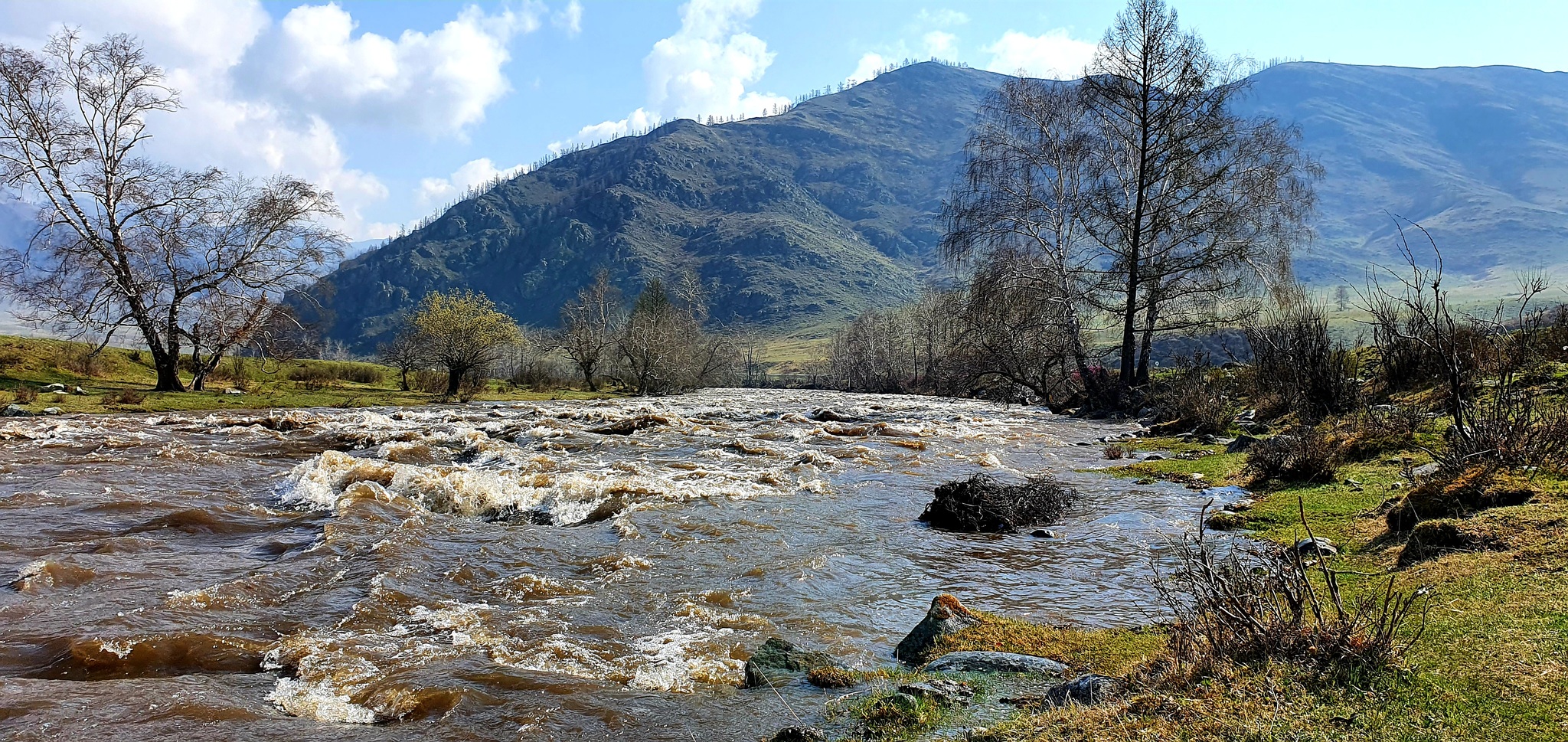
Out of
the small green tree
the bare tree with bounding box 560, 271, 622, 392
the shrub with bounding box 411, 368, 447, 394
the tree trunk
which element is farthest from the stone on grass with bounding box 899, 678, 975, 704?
the bare tree with bounding box 560, 271, 622, 392

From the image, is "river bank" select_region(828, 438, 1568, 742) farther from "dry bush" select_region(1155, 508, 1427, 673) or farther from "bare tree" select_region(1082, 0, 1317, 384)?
"bare tree" select_region(1082, 0, 1317, 384)

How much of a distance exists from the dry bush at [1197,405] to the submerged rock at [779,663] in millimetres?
14364

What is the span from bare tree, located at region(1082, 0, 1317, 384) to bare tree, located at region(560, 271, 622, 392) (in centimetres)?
4100

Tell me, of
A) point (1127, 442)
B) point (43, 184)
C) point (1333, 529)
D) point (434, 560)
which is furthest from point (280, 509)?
point (43, 184)

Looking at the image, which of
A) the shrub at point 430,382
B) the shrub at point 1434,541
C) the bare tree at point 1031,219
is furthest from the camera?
the shrub at point 430,382

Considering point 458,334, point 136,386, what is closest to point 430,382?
point 458,334

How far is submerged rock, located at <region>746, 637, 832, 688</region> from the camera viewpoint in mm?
5242

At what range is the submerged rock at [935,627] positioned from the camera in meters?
→ 5.56

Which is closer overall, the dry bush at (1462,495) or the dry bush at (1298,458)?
the dry bush at (1462,495)

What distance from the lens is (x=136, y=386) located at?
98.9 feet

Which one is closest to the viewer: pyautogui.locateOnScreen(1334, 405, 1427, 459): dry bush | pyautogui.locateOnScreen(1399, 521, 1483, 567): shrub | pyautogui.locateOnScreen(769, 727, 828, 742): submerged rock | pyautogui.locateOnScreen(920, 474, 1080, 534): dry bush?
pyautogui.locateOnScreen(769, 727, 828, 742): submerged rock

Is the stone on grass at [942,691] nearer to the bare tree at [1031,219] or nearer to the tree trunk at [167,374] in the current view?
the bare tree at [1031,219]

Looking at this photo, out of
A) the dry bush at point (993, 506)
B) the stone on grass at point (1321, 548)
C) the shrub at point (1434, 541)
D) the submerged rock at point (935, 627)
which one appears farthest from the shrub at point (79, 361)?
the shrub at point (1434, 541)

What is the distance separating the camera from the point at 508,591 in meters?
7.54
